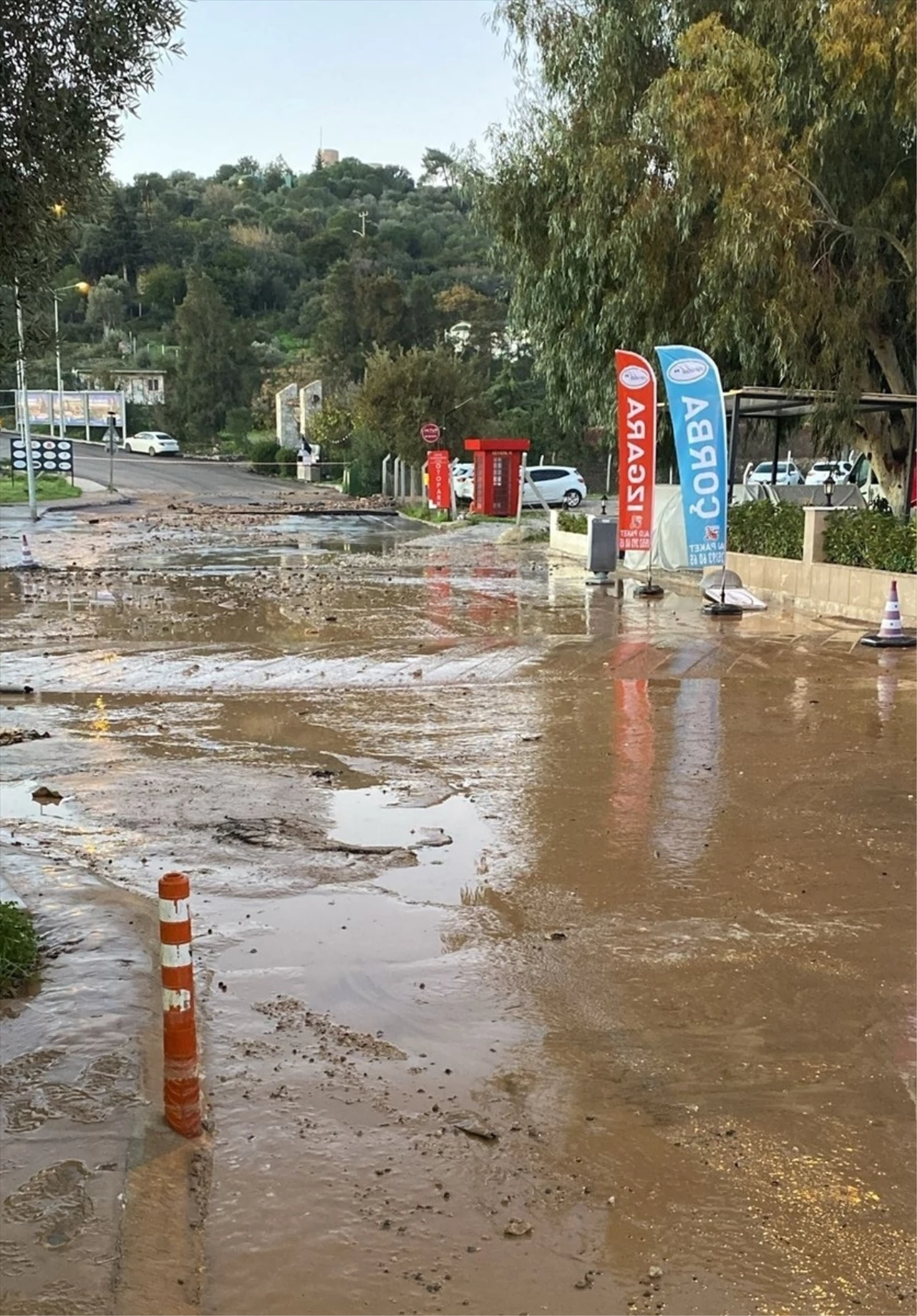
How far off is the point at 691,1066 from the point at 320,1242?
174cm

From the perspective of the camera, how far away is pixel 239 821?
7.73 meters

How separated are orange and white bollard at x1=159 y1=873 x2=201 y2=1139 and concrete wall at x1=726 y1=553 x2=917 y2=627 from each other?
523 inches

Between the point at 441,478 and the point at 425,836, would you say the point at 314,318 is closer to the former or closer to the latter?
the point at 441,478

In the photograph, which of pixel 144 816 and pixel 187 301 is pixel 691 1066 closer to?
pixel 144 816

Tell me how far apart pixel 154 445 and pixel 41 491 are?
25162mm

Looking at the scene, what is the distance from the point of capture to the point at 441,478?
39875 mm

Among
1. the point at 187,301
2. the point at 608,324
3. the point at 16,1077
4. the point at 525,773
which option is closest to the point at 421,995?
the point at 16,1077

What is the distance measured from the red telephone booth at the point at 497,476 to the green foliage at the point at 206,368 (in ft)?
141

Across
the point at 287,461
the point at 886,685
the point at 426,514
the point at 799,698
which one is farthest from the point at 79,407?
the point at 799,698

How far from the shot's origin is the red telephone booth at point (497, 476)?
38016 millimetres

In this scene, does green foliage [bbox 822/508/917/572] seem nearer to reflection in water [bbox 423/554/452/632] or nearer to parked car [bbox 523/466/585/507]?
reflection in water [bbox 423/554/452/632]

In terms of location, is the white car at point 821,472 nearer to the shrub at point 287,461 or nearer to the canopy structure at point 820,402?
the canopy structure at point 820,402

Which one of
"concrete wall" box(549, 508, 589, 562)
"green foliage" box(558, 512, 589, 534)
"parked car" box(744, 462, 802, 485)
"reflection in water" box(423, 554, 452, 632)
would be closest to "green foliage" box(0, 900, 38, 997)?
"reflection in water" box(423, 554, 452, 632)

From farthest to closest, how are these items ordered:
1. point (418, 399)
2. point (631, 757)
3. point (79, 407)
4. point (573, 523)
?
point (79, 407) < point (418, 399) < point (573, 523) < point (631, 757)
